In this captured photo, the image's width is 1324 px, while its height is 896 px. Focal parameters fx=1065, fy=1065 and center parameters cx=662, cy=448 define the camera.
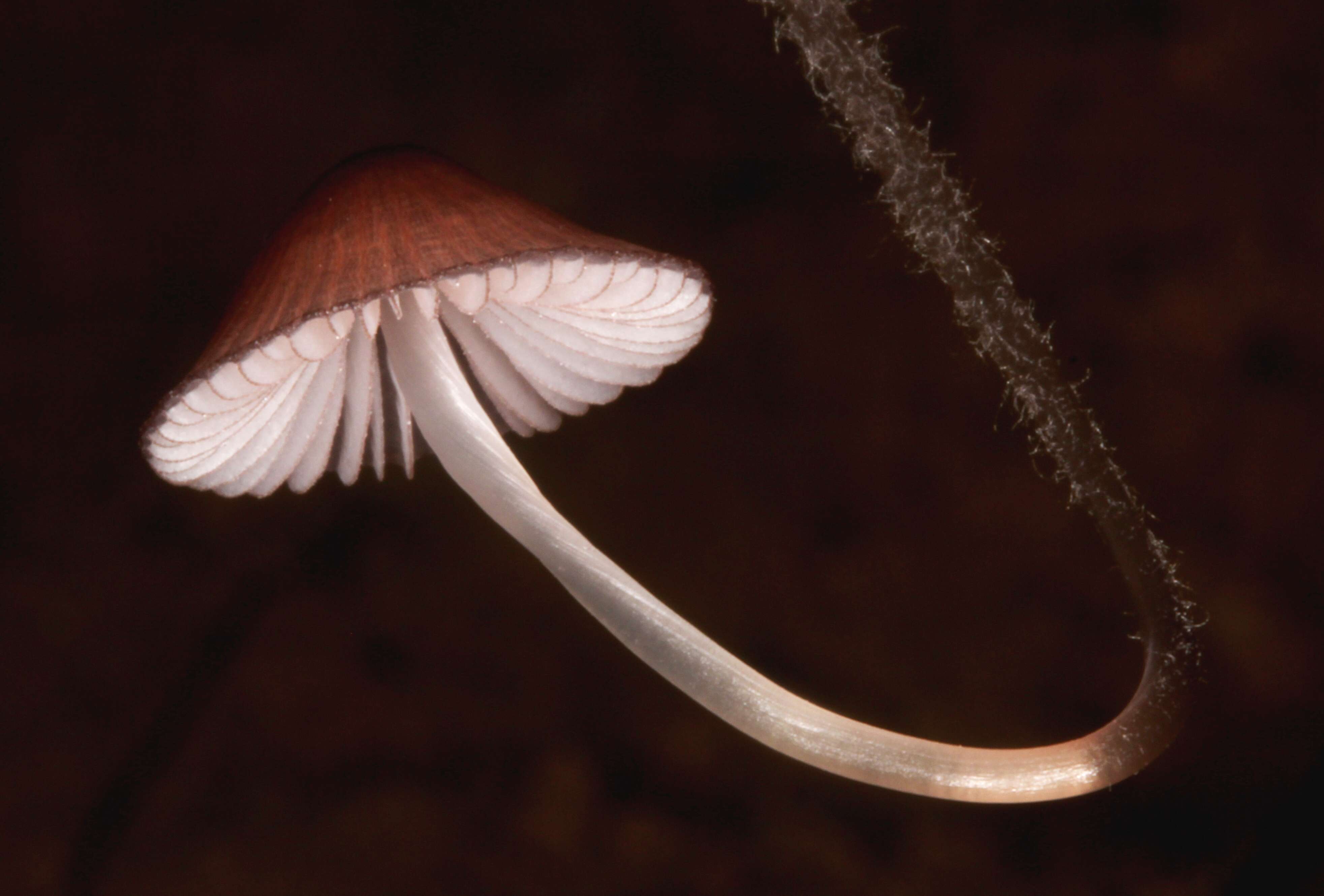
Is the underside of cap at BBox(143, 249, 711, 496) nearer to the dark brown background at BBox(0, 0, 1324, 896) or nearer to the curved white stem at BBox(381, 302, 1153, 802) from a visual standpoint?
the curved white stem at BBox(381, 302, 1153, 802)

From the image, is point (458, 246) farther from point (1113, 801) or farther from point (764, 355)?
point (1113, 801)

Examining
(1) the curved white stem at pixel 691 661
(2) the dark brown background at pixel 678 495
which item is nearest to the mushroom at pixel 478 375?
Result: (1) the curved white stem at pixel 691 661

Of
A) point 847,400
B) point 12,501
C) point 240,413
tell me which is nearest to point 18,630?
point 12,501

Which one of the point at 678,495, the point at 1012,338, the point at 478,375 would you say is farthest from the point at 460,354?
the point at 1012,338

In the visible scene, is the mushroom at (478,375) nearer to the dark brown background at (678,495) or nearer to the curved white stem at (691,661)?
the curved white stem at (691,661)

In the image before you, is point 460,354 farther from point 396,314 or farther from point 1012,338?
point 1012,338

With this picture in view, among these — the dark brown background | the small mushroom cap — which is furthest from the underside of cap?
the dark brown background
